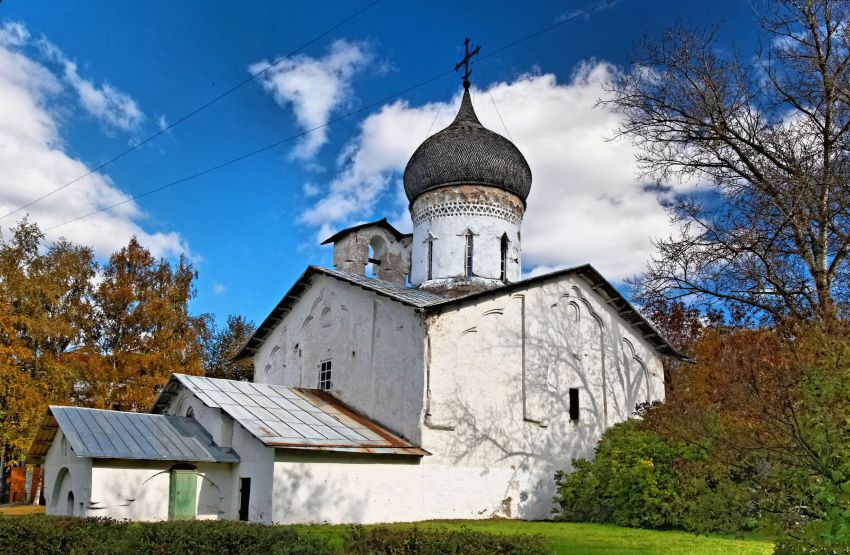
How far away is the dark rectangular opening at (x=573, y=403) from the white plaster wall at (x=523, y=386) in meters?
0.15

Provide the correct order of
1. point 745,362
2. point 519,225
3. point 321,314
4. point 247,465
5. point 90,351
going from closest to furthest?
point 745,362
point 247,465
point 321,314
point 519,225
point 90,351

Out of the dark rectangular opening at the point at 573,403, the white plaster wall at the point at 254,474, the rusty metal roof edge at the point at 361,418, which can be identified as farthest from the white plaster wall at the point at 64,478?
the dark rectangular opening at the point at 573,403

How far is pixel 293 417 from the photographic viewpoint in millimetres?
14867

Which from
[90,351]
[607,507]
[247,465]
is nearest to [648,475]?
[607,507]

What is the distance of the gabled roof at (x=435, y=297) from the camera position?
51.8 feet

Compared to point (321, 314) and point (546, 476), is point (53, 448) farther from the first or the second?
point (546, 476)

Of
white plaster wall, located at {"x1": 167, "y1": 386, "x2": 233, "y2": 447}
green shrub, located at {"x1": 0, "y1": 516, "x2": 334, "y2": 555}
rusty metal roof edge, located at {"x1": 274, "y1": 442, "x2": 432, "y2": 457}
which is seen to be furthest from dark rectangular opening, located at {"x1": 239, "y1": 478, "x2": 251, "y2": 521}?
green shrub, located at {"x1": 0, "y1": 516, "x2": 334, "y2": 555}

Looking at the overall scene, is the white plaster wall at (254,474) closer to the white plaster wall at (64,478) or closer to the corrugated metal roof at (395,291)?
the white plaster wall at (64,478)

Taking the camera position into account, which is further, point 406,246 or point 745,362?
point 406,246

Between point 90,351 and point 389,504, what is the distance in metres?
16.9

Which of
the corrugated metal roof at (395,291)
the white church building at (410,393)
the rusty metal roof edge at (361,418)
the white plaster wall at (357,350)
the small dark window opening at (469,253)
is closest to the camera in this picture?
the white church building at (410,393)

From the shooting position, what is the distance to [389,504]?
14016mm

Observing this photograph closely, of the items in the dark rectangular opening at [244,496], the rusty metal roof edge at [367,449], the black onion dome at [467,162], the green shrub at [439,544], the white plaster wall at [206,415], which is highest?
the black onion dome at [467,162]

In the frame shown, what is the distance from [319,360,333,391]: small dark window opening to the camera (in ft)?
59.3
